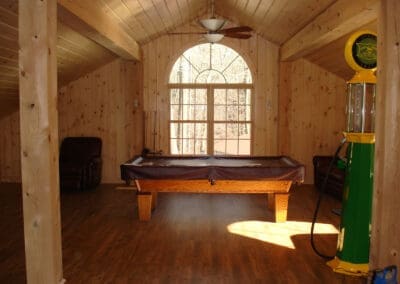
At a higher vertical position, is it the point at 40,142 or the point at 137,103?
the point at 137,103

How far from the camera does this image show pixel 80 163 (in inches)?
264

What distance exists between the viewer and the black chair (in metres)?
6.56

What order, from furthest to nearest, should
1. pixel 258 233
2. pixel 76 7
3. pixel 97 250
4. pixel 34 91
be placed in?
pixel 258 233 < pixel 97 250 < pixel 76 7 < pixel 34 91

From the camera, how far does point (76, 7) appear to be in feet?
11.8

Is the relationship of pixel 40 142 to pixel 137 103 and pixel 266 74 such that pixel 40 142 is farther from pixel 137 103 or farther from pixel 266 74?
pixel 266 74

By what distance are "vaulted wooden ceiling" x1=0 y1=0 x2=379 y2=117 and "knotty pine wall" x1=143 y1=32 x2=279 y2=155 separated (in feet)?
0.87

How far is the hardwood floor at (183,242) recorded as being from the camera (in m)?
3.42

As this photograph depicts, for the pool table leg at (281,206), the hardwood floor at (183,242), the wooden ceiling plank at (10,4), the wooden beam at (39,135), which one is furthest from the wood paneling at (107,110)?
the wooden beam at (39,135)

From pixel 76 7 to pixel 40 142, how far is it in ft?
4.82

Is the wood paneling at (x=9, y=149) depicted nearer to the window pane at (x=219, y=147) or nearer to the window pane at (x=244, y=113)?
the window pane at (x=219, y=147)

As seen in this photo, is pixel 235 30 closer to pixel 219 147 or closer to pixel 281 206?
pixel 281 206

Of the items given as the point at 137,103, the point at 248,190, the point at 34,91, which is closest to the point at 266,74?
the point at 137,103

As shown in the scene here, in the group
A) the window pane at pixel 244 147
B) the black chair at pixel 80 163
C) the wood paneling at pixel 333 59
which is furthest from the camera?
the window pane at pixel 244 147

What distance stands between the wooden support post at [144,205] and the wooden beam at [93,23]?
1.89 metres
